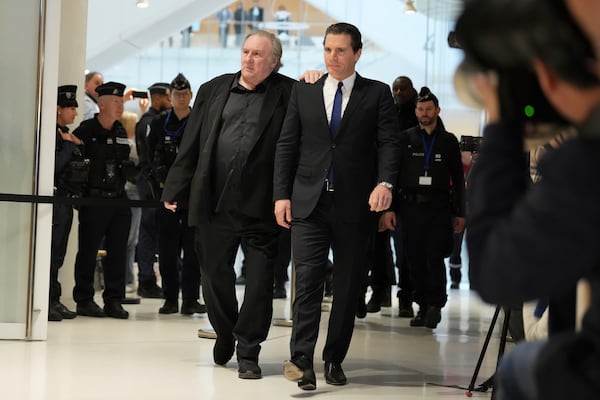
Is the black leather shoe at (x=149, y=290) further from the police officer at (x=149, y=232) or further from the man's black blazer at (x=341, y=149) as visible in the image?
the man's black blazer at (x=341, y=149)

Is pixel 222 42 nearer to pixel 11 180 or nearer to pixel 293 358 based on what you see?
pixel 11 180

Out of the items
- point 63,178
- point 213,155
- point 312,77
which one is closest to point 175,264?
point 63,178

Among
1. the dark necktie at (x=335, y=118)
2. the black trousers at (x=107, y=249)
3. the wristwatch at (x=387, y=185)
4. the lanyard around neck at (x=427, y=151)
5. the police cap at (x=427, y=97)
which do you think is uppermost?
the police cap at (x=427, y=97)

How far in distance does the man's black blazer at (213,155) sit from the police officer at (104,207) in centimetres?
220

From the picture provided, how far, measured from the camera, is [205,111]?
5113mm

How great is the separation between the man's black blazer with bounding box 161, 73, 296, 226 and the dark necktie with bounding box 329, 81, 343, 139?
1.05 feet

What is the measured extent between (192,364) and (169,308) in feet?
7.96

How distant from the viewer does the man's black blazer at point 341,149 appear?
4734 millimetres

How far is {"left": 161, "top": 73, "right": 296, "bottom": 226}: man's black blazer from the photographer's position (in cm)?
493

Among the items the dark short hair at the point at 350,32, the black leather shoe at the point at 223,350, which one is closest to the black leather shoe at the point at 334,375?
the black leather shoe at the point at 223,350

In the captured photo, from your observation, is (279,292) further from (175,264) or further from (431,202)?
(431,202)

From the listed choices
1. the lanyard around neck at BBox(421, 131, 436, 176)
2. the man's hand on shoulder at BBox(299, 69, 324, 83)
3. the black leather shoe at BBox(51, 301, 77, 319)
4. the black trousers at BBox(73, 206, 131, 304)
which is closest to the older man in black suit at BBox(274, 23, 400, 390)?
the man's hand on shoulder at BBox(299, 69, 324, 83)

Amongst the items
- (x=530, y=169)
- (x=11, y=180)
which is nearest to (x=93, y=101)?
(x=11, y=180)

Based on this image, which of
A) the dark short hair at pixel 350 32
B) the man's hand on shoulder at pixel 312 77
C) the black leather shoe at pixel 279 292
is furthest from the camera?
the black leather shoe at pixel 279 292
